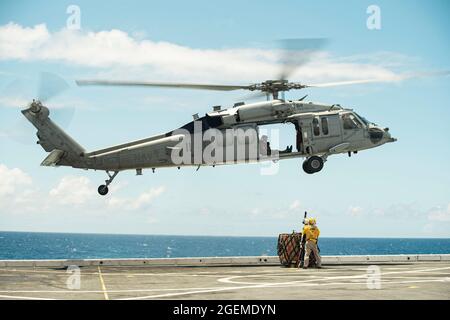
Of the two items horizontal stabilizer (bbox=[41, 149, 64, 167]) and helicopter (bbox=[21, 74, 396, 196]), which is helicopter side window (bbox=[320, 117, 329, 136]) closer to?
helicopter (bbox=[21, 74, 396, 196])

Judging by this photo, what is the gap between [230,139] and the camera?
98.1 ft

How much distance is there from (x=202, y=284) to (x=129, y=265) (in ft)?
33.8

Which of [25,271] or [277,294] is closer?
[277,294]

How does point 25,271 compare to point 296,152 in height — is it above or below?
below

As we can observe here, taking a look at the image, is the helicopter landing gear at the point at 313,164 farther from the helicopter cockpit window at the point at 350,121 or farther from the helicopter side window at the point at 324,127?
the helicopter cockpit window at the point at 350,121

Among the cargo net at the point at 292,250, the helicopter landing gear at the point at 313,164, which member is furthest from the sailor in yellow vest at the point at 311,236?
the helicopter landing gear at the point at 313,164

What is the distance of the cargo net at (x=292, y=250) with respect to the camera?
2634 centimetres

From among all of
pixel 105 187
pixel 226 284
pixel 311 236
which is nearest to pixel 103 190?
pixel 105 187

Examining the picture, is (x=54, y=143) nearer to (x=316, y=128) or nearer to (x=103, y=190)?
(x=103, y=190)

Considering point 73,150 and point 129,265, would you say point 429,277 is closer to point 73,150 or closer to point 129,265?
point 129,265

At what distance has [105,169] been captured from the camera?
30.5m
